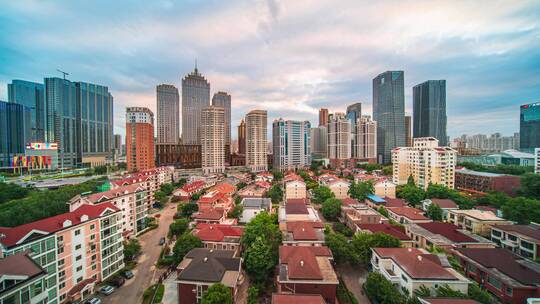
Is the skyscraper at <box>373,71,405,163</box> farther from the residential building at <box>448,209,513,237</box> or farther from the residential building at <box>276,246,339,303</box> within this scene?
the residential building at <box>276,246,339,303</box>

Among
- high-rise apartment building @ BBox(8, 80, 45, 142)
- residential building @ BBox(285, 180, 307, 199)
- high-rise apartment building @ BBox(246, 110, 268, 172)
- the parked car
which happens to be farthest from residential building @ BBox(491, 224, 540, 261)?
high-rise apartment building @ BBox(8, 80, 45, 142)

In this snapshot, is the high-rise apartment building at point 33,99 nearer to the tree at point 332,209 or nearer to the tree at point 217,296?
the tree at point 217,296

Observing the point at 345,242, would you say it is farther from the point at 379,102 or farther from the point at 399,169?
the point at 379,102

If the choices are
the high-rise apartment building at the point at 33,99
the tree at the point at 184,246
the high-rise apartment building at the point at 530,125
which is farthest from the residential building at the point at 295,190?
the high-rise apartment building at the point at 33,99

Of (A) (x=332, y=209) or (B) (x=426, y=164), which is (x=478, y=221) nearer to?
(A) (x=332, y=209)

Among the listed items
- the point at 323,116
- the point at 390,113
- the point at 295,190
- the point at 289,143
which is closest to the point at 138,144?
the point at 295,190
